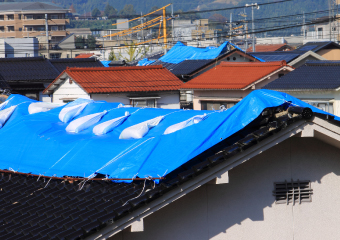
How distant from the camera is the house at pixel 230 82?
88.1ft

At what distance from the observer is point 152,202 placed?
509cm

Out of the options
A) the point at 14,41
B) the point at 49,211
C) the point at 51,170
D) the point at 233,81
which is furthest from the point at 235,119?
the point at 14,41

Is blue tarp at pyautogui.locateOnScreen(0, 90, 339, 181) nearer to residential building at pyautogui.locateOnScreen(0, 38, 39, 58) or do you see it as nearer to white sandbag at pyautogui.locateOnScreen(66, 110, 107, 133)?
white sandbag at pyautogui.locateOnScreen(66, 110, 107, 133)

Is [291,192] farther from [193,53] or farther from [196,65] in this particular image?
[193,53]

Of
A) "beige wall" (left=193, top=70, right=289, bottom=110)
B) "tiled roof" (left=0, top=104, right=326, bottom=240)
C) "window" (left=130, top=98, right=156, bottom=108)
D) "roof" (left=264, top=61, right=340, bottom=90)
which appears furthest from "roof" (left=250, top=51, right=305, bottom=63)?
"tiled roof" (left=0, top=104, right=326, bottom=240)

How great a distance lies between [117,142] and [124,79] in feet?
64.9

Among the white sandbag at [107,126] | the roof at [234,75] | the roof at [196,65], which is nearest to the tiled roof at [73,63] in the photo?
the roof at [196,65]

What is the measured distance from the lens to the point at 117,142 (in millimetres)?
7137

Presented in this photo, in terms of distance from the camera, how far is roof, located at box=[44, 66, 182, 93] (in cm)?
2577

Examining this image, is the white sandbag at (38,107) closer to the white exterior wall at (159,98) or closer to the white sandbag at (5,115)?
the white sandbag at (5,115)

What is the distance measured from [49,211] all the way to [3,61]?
29.6 meters

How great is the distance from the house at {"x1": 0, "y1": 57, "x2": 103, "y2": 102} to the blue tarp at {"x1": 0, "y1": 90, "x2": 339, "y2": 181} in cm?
2225

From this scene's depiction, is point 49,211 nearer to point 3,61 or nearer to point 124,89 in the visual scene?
point 124,89

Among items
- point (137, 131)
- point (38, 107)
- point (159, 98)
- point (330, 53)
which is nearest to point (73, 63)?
point (159, 98)
